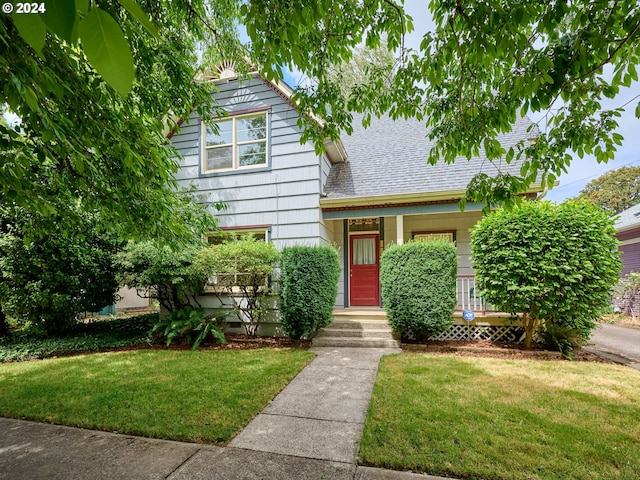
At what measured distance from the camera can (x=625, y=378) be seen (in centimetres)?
468

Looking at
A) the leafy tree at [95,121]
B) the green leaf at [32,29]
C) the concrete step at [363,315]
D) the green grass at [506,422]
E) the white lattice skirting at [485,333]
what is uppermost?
the leafy tree at [95,121]

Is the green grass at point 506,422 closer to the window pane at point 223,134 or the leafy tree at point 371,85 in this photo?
the leafy tree at point 371,85

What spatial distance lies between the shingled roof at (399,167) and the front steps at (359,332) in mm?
2994

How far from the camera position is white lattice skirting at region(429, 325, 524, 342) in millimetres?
6945

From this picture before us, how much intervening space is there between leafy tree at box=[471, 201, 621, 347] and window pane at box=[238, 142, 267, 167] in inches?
237

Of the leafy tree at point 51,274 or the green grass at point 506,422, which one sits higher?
the leafy tree at point 51,274

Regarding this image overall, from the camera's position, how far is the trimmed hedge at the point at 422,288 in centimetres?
636

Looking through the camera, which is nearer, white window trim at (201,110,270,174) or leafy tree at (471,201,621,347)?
leafy tree at (471,201,621,347)


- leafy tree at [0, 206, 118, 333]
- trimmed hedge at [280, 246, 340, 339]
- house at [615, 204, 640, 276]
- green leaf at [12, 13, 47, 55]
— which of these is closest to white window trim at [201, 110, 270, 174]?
trimmed hedge at [280, 246, 340, 339]

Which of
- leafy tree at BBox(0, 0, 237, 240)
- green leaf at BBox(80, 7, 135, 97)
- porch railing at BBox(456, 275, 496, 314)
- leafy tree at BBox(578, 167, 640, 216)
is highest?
leafy tree at BBox(578, 167, 640, 216)

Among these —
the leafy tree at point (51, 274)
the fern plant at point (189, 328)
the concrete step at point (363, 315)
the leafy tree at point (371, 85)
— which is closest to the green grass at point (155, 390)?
the fern plant at point (189, 328)

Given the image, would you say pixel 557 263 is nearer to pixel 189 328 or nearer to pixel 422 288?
pixel 422 288

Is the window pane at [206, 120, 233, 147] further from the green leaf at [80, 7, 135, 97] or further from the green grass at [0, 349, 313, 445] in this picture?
the green leaf at [80, 7, 135, 97]

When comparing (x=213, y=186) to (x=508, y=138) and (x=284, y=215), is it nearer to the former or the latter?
(x=284, y=215)
